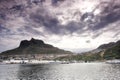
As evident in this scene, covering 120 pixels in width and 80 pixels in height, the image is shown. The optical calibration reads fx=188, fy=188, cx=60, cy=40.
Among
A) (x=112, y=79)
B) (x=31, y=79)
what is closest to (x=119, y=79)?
(x=112, y=79)

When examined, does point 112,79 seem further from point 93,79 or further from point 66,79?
point 66,79

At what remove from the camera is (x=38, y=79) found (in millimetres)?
117500

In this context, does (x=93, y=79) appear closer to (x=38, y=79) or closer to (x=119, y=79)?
(x=119, y=79)

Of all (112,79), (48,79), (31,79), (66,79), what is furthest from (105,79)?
(31,79)

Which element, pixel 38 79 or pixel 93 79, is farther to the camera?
pixel 38 79

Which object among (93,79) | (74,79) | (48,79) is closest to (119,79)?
(93,79)

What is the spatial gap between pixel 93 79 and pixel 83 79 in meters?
6.17

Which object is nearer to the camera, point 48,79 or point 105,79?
point 105,79

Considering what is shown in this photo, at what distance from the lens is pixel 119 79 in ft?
348

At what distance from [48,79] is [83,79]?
2231 centimetres

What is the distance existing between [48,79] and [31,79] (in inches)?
418

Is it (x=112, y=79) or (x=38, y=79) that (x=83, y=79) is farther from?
(x=38, y=79)

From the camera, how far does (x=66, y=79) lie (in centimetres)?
11419

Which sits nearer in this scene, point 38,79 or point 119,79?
point 119,79
